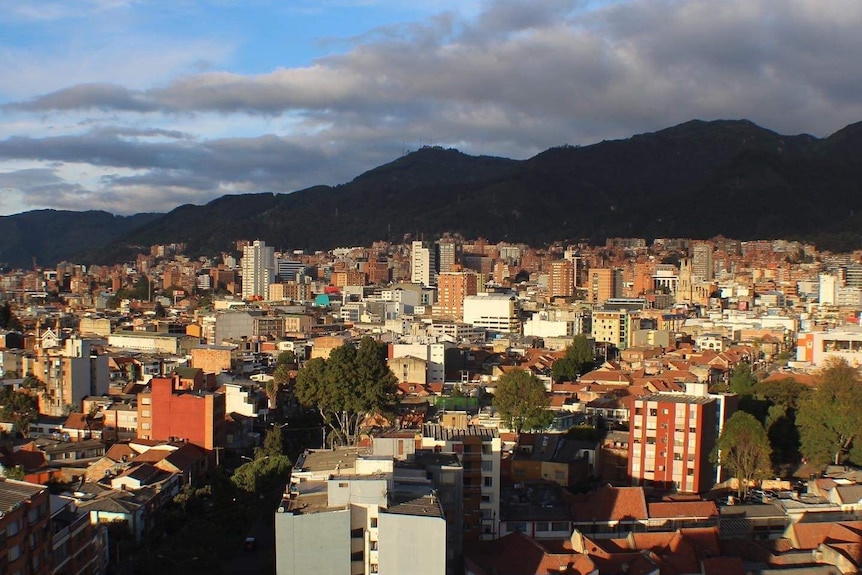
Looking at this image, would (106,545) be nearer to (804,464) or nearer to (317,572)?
(317,572)

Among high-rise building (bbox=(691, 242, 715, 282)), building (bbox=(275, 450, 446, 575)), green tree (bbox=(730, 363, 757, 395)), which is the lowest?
green tree (bbox=(730, 363, 757, 395))

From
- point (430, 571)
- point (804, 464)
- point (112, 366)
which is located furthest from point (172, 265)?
point (430, 571)

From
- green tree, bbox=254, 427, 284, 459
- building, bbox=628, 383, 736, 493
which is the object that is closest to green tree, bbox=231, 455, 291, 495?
green tree, bbox=254, 427, 284, 459

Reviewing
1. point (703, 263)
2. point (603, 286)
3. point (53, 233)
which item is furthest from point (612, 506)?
point (53, 233)

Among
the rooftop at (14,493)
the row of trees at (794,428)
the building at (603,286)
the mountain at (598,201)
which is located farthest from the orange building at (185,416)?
the mountain at (598,201)

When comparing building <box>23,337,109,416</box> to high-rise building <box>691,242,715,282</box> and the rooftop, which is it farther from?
high-rise building <box>691,242,715,282</box>

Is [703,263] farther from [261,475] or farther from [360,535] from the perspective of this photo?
[360,535]
